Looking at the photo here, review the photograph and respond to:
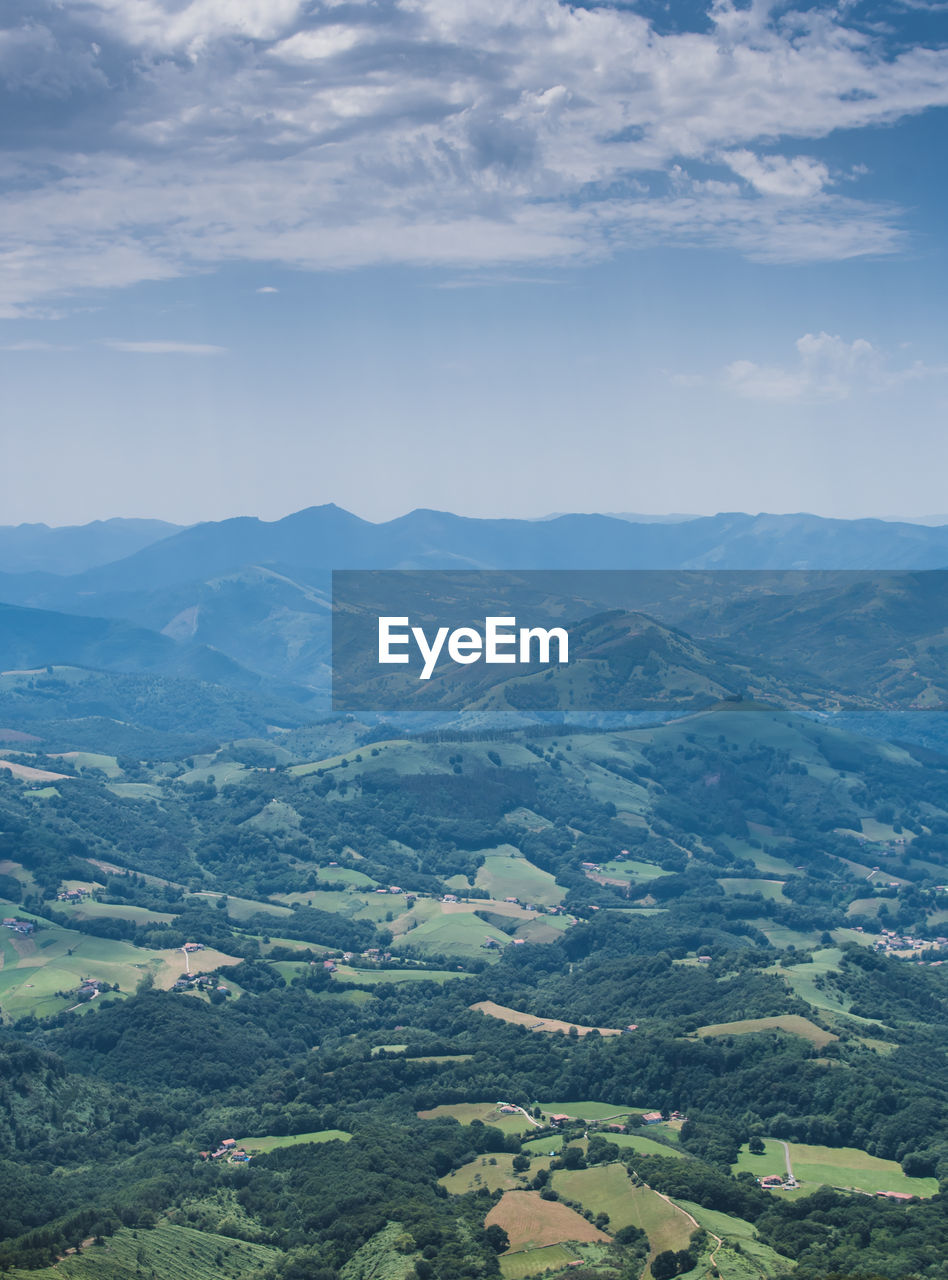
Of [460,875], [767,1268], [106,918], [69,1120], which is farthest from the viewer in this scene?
[460,875]

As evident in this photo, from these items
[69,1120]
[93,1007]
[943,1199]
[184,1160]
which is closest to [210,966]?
[93,1007]

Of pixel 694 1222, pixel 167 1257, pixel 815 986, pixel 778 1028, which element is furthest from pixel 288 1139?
pixel 815 986

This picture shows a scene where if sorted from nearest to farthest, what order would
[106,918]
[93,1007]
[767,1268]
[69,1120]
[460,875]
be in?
[767,1268]
[69,1120]
[93,1007]
[106,918]
[460,875]

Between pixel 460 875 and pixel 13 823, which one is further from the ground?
pixel 13 823

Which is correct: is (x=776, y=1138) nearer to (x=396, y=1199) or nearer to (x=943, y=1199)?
(x=943, y=1199)

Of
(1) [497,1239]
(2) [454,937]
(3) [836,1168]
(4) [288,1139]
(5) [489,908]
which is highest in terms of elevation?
(1) [497,1239]

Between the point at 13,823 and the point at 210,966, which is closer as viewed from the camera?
the point at 210,966

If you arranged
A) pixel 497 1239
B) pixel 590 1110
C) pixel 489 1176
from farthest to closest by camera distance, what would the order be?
pixel 590 1110 → pixel 489 1176 → pixel 497 1239

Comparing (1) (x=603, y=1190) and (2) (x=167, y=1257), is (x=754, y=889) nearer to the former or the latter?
(1) (x=603, y=1190)
